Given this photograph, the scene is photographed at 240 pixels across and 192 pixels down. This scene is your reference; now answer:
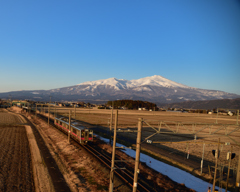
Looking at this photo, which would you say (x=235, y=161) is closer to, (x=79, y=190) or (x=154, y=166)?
(x=154, y=166)

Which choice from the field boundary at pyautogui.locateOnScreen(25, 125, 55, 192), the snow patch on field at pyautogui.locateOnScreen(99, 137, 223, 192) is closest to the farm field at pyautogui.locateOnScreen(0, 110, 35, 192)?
the field boundary at pyautogui.locateOnScreen(25, 125, 55, 192)

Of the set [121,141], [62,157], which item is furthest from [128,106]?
[62,157]

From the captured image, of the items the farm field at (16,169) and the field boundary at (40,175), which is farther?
the farm field at (16,169)

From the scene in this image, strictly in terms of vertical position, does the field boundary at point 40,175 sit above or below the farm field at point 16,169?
above

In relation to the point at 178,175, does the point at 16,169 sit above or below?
below

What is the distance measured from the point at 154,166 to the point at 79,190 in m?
10.5

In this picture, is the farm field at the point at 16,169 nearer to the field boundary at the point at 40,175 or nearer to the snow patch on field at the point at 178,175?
the field boundary at the point at 40,175

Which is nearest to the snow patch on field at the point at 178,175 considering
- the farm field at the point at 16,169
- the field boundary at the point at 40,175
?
the field boundary at the point at 40,175

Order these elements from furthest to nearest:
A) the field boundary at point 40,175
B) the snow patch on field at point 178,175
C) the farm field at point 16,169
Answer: the snow patch on field at point 178,175 → the farm field at point 16,169 → the field boundary at point 40,175

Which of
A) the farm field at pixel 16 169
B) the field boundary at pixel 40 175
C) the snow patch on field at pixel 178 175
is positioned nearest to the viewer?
the field boundary at pixel 40 175

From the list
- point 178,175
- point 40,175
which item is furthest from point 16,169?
point 178,175

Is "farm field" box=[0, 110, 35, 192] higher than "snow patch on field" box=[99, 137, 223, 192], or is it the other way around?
Answer: "snow patch on field" box=[99, 137, 223, 192]

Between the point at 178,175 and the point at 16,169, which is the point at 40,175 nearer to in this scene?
the point at 16,169

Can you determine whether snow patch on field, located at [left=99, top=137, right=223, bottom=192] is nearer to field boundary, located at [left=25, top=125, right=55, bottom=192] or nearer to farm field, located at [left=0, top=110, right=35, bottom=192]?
field boundary, located at [left=25, top=125, right=55, bottom=192]
